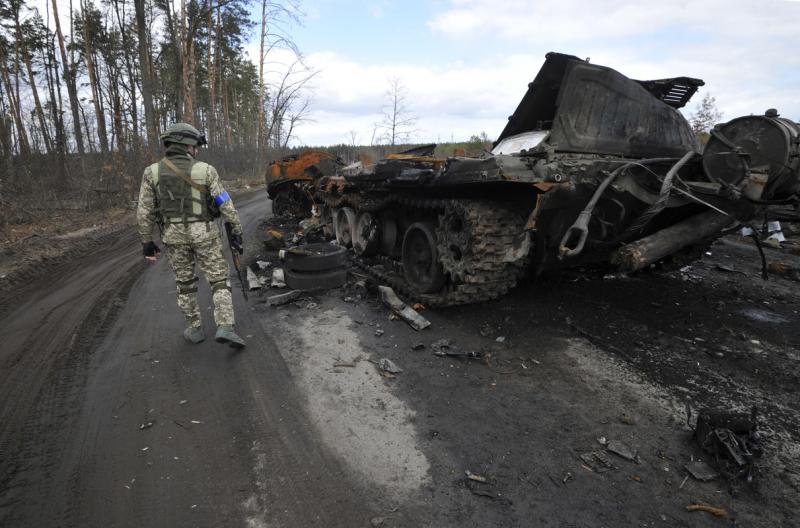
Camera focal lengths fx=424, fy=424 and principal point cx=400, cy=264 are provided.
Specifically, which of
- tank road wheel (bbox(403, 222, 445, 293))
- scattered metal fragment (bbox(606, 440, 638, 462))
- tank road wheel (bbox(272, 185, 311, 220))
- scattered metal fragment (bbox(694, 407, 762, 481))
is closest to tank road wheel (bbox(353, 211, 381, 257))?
tank road wheel (bbox(403, 222, 445, 293))

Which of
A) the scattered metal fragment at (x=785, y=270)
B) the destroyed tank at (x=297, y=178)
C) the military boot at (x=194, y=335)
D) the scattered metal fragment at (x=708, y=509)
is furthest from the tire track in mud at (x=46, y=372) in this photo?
the scattered metal fragment at (x=785, y=270)

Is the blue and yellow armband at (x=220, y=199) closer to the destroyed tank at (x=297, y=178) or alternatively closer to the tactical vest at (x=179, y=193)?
the tactical vest at (x=179, y=193)

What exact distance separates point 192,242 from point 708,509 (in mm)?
4429

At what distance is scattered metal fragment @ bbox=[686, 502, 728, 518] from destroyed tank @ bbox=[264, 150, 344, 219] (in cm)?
991

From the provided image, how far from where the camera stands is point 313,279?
234 inches

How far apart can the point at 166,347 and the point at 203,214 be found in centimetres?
138

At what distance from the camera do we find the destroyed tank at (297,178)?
11.5 m

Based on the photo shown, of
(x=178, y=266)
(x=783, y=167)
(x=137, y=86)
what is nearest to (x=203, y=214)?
(x=178, y=266)

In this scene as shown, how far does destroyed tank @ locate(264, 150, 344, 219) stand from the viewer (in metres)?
11.5

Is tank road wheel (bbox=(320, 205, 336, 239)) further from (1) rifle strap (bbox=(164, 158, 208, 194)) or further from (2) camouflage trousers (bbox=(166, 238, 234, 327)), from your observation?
(1) rifle strap (bbox=(164, 158, 208, 194))

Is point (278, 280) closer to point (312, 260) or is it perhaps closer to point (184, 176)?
point (312, 260)

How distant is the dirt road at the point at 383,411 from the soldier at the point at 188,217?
0.42m

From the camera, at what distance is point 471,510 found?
2268 millimetres

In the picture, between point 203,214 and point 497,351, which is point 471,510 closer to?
point 497,351
